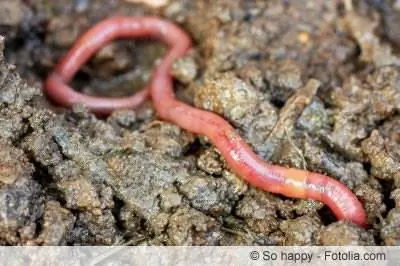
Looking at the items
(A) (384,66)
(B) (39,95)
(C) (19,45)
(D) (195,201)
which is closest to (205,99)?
(D) (195,201)

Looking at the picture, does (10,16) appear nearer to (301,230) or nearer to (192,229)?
(192,229)

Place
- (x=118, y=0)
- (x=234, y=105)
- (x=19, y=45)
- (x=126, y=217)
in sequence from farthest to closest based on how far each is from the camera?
(x=118, y=0) → (x=19, y=45) → (x=234, y=105) → (x=126, y=217)

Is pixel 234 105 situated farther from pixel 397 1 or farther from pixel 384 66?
pixel 397 1

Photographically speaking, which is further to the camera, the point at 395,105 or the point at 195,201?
the point at 395,105

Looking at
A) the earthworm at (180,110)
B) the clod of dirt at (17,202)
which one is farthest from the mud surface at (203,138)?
the earthworm at (180,110)

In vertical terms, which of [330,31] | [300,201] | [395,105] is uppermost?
[330,31]

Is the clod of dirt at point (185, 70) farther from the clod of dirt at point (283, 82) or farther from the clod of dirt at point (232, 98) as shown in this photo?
the clod of dirt at point (283, 82)

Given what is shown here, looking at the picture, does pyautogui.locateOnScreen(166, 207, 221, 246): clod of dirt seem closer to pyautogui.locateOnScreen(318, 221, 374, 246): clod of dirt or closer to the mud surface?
the mud surface
